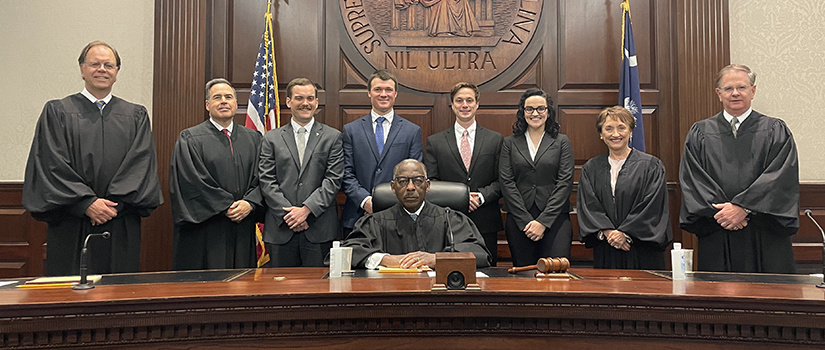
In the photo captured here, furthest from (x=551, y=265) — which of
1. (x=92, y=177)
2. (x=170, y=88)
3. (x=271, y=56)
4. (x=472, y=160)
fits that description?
(x=170, y=88)

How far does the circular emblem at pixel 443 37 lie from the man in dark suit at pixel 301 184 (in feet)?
4.53

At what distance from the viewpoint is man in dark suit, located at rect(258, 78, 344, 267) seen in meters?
4.40

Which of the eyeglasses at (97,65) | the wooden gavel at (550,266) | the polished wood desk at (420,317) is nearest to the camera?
the polished wood desk at (420,317)

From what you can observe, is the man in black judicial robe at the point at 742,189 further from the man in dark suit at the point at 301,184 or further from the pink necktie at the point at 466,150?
the man in dark suit at the point at 301,184

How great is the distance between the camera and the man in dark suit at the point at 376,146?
479 centimetres

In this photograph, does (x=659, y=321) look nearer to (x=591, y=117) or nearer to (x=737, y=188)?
(x=737, y=188)

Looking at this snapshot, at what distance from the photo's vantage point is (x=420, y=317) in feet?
7.71

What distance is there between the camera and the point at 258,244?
525 cm

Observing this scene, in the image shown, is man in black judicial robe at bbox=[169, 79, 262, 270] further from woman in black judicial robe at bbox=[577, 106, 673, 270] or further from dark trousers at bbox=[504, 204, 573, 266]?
woman in black judicial robe at bbox=[577, 106, 673, 270]

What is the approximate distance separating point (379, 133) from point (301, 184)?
2.50 ft

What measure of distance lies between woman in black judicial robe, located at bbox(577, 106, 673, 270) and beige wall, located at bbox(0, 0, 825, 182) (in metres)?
2.21

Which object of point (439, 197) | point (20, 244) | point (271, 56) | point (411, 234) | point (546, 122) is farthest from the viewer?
point (271, 56)

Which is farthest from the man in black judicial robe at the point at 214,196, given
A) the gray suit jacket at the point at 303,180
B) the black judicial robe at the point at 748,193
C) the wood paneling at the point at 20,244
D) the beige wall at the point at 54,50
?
the black judicial robe at the point at 748,193

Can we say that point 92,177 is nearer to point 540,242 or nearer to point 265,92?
point 265,92
